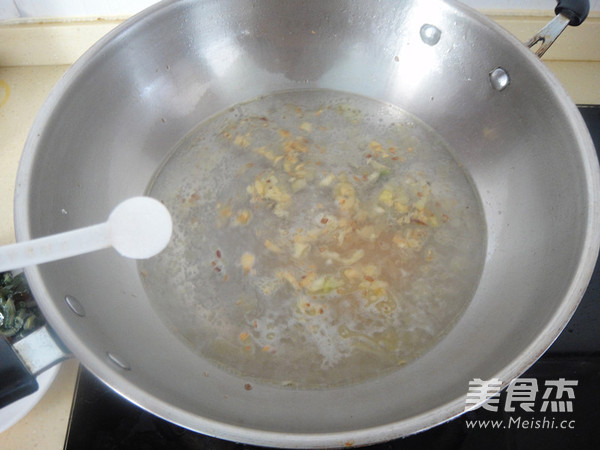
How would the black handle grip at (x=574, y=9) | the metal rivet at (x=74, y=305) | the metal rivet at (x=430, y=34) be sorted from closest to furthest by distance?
Answer: the metal rivet at (x=74, y=305) → the black handle grip at (x=574, y=9) → the metal rivet at (x=430, y=34)

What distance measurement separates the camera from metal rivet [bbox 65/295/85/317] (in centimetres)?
74

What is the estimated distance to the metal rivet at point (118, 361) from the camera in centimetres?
70

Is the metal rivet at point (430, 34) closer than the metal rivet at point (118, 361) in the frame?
No

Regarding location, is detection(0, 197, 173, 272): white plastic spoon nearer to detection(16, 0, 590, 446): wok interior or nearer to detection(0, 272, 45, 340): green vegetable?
Answer: detection(16, 0, 590, 446): wok interior

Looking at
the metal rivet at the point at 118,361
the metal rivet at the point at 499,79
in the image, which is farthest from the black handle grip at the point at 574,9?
the metal rivet at the point at 118,361

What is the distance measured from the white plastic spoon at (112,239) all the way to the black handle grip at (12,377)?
0.44 ft

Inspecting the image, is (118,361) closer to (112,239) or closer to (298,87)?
(112,239)

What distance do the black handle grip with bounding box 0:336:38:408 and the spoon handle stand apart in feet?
0.43

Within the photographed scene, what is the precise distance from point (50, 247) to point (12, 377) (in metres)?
0.19

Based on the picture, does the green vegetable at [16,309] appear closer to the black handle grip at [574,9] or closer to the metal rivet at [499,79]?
the metal rivet at [499,79]

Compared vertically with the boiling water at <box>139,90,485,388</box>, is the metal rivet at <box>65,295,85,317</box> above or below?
below

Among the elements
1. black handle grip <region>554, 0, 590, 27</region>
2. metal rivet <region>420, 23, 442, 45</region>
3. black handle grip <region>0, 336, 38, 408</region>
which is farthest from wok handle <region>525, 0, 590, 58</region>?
black handle grip <region>0, 336, 38, 408</region>

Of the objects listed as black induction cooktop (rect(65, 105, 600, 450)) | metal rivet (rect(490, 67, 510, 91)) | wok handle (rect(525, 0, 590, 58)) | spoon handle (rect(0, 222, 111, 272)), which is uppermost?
wok handle (rect(525, 0, 590, 58))

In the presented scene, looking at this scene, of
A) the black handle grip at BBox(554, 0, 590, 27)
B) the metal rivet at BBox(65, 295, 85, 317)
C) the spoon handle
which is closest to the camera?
the spoon handle
